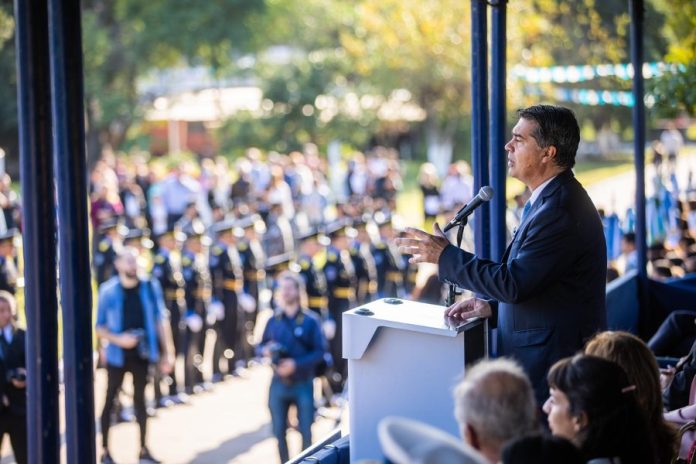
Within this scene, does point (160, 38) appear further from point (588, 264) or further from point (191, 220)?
point (588, 264)

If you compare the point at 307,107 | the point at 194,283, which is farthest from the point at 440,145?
the point at 194,283

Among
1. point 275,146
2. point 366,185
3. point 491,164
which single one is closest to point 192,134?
point 275,146

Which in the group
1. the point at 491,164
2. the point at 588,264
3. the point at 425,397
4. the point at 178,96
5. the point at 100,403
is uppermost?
the point at 178,96

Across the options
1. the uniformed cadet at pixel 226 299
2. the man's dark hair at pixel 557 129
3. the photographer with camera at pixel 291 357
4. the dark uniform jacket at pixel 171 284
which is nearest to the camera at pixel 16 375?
the photographer with camera at pixel 291 357

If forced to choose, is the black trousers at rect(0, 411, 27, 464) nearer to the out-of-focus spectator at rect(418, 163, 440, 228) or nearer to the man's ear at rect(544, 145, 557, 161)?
the man's ear at rect(544, 145, 557, 161)

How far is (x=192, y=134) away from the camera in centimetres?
4409

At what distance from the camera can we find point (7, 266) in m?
11.1

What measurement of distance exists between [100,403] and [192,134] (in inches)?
1388

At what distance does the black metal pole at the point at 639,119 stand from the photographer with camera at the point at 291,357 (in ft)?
8.97

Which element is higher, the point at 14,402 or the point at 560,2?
the point at 560,2

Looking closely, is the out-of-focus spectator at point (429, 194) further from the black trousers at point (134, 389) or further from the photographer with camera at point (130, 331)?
the black trousers at point (134, 389)

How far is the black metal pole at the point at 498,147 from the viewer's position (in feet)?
17.4

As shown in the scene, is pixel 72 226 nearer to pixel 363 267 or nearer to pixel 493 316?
pixel 493 316

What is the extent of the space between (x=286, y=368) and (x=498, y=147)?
3.40m
